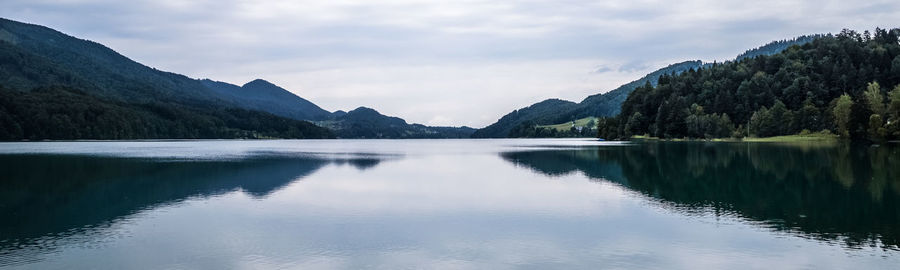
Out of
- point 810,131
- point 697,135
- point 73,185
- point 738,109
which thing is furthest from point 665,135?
point 73,185

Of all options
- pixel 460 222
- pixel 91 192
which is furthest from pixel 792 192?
pixel 91 192

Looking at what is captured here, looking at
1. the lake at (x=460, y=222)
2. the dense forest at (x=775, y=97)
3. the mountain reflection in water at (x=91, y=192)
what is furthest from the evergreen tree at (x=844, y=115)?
the mountain reflection in water at (x=91, y=192)

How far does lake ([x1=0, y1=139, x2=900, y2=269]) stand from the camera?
699 inches

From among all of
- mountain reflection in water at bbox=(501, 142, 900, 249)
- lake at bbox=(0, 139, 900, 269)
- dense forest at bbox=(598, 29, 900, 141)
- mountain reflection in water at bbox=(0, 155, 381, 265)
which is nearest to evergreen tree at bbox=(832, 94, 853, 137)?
dense forest at bbox=(598, 29, 900, 141)

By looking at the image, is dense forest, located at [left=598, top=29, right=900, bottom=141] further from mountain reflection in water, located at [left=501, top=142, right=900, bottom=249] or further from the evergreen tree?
mountain reflection in water, located at [left=501, top=142, right=900, bottom=249]

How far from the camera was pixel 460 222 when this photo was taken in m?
25.3

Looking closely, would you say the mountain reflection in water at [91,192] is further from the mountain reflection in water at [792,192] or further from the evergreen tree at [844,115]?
the evergreen tree at [844,115]

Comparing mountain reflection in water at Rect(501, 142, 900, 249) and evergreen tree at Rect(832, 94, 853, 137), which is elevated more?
evergreen tree at Rect(832, 94, 853, 137)

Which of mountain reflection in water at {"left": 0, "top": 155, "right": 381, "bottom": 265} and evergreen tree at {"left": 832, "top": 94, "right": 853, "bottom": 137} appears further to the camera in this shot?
evergreen tree at {"left": 832, "top": 94, "right": 853, "bottom": 137}

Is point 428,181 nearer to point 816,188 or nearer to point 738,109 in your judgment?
point 816,188

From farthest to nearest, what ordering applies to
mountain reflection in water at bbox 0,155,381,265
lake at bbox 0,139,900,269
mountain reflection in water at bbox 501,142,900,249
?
mountain reflection in water at bbox 0,155,381,265, mountain reflection in water at bbox 501,142,900,249, lake at bbox 0,139,900,269

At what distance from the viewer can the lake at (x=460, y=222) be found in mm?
17750

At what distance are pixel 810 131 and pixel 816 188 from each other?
137m

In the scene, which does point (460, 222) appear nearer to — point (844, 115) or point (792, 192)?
point (792, 192)
